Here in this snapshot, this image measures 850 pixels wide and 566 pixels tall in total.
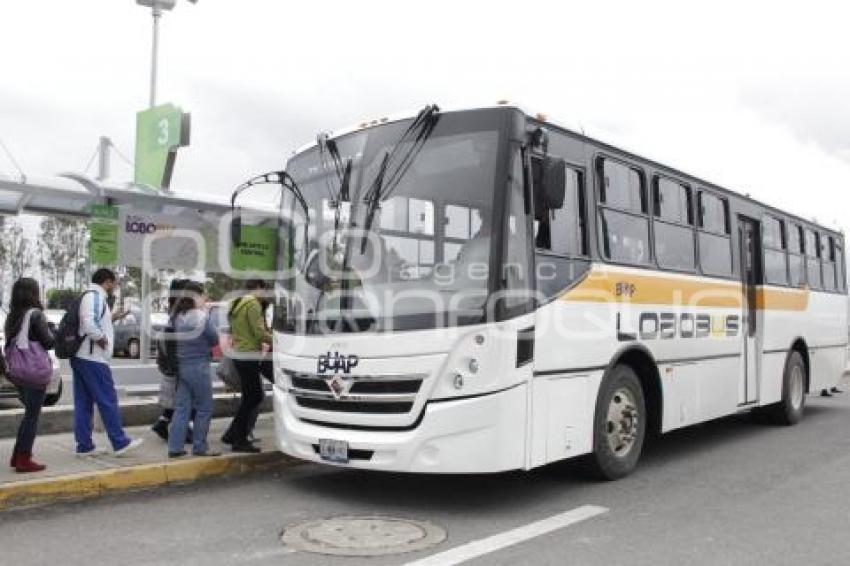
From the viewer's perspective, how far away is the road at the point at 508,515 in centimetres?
528

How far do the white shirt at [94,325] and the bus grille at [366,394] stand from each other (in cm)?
198

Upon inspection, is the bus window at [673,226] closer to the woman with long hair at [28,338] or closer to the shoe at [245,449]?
the shoe at [245,449]

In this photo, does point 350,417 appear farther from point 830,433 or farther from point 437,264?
point 830,433

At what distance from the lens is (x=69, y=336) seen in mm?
7320

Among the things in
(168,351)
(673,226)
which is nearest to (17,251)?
(168,351)

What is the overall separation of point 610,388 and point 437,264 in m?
2.08

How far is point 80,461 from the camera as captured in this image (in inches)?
294

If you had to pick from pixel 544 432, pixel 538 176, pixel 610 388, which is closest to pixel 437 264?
pixel 538 176

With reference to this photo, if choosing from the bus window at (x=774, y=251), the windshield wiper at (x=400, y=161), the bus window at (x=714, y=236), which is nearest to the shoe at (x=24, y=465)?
the windshield wiper at (x=400, y=161)

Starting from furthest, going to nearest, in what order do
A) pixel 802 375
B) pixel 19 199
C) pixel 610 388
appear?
pixel 802 375 < pixel 19 199 < pixel 610 388

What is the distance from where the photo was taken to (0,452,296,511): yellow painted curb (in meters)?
6.43

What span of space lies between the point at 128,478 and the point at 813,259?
33.3 feet

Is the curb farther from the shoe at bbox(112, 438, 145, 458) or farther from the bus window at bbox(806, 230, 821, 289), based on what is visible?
the bus window at bbox(806, 230, 821, 289)

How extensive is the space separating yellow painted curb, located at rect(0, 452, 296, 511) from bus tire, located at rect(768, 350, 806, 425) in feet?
22.5
